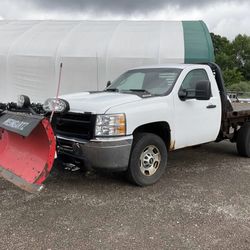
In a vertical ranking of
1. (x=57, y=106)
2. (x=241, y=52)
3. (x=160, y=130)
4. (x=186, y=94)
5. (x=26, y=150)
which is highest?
(x=241, y=52)

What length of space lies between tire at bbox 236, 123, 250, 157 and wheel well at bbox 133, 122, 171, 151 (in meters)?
2.40

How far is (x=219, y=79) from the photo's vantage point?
6730mm

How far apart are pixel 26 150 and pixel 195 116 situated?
2776mm

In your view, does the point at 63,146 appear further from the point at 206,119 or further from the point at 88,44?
the point at 88,44

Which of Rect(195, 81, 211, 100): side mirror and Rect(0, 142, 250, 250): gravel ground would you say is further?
Rect(195, 81, 211, 100): side mirror

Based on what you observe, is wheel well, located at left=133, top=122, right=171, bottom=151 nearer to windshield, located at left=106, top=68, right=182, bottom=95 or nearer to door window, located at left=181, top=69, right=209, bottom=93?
windshield, located at left=106, top=68, right=182, bottom=95

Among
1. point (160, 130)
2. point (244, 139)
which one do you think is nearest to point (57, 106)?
point (160, 130)

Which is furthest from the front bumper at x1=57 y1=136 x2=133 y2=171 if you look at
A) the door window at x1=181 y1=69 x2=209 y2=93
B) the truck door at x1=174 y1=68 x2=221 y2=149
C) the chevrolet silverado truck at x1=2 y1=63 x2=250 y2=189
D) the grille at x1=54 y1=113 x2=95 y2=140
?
the door window at x1=181 y1=69 x2=209 y2=93

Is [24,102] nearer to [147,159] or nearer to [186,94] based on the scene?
[147,159]

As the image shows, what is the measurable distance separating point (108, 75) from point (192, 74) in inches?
348

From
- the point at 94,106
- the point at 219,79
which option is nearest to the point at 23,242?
the point at 94,106

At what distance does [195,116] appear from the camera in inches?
232

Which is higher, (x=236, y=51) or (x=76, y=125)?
(x=236, y=51)

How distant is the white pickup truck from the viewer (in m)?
4.71
